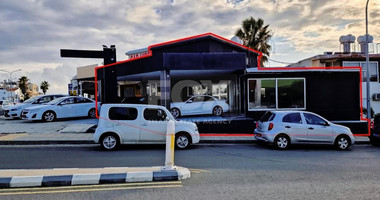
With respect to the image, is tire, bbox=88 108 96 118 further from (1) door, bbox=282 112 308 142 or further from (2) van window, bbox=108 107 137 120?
(1) door, bbox=282 112 308 142

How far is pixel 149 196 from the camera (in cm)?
494

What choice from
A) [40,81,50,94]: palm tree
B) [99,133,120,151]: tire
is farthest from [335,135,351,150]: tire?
[40,81,50,94]: palm tree

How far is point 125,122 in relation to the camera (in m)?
9.86

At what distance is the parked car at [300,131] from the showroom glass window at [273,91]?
5921 mm

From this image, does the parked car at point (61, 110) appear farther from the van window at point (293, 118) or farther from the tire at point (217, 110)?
the van window at point (293, 118)

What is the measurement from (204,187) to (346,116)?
14669mm

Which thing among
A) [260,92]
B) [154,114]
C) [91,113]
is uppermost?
[260,92]

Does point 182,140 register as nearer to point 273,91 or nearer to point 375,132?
point 375,132

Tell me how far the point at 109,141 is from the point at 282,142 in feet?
20.8

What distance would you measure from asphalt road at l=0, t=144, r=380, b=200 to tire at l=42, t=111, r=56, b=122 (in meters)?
6.74

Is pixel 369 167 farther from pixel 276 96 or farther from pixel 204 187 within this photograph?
pixel 276 96

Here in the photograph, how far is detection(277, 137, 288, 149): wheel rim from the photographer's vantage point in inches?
417

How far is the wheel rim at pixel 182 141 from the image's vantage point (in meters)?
10.2

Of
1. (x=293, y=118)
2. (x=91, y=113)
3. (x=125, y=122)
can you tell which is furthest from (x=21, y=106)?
(x=293, y=118)
